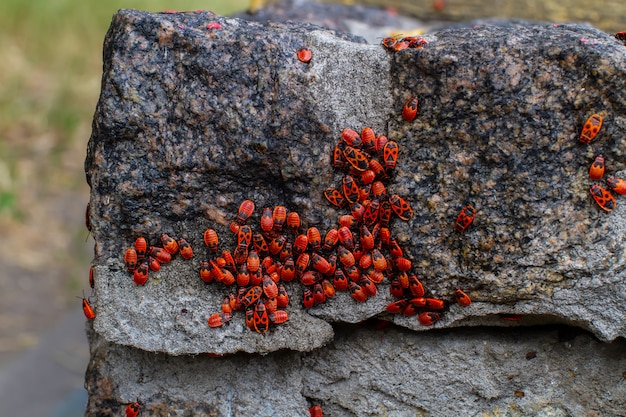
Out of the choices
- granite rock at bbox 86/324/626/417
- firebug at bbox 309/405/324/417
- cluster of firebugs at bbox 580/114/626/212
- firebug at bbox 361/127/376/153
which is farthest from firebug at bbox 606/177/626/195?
firebug at bbox 309/405/324/417

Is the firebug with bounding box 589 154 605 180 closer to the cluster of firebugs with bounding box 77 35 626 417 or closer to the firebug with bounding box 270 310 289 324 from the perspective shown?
the cluster of firebugs with bounding box 77 35 626 417

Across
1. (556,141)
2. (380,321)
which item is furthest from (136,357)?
(556,141)

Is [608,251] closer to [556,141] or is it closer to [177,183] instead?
[556,141]

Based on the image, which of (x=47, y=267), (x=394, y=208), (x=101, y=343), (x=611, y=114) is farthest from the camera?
(x=47, y=267)

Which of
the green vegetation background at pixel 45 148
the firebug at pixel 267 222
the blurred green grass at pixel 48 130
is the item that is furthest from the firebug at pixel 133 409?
the blurred green grass at pixel 48 130

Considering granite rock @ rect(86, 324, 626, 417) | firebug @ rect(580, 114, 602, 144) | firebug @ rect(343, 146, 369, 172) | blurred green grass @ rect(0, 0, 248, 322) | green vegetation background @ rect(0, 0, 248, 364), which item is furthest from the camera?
blurred green grass @ rect(0, 0, 248, 322)

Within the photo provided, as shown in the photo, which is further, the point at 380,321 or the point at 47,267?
the point at 47,267

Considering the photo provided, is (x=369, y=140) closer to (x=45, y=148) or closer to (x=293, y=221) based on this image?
(x=293, y=221)

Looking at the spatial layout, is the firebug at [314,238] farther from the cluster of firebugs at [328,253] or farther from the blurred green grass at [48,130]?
the blurred green grass at [48,130]
